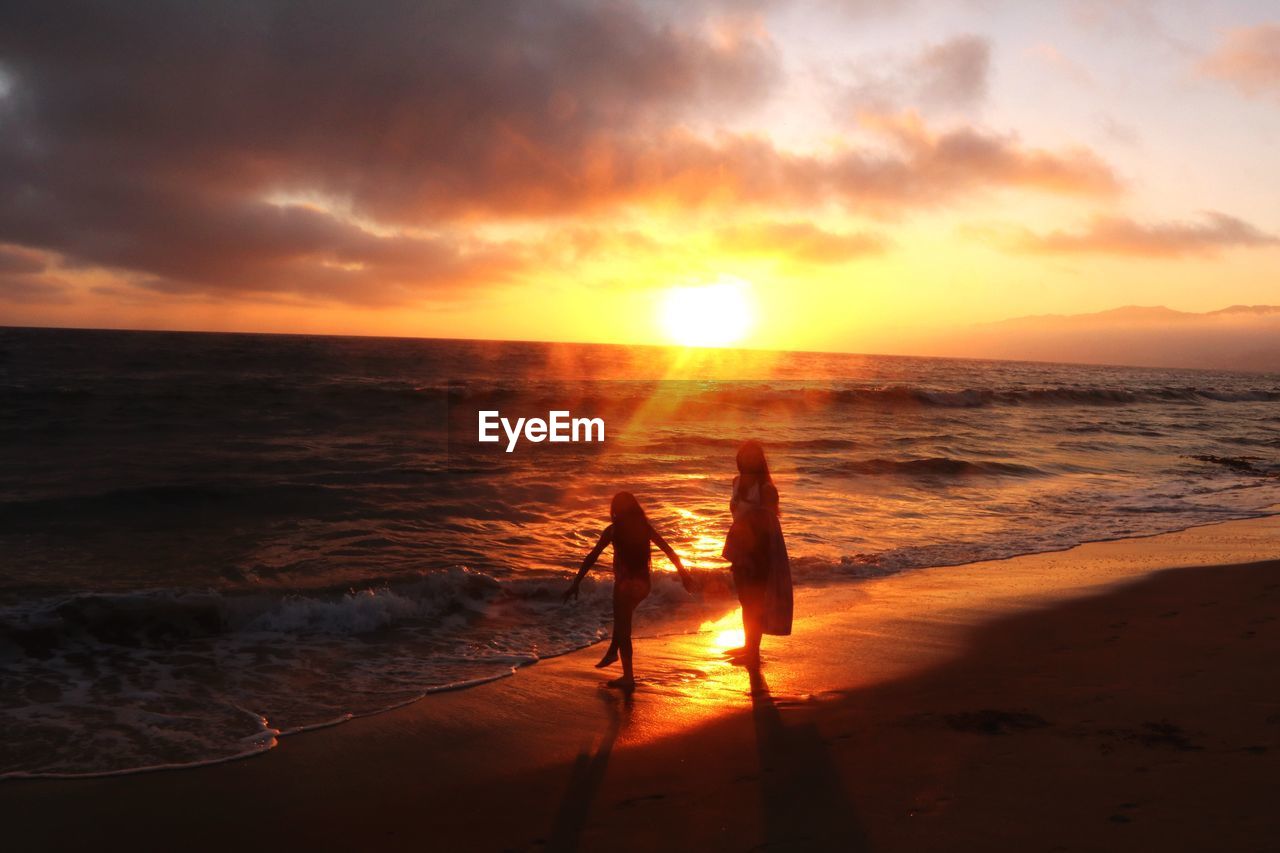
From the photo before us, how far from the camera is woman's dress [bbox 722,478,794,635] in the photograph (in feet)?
24.2

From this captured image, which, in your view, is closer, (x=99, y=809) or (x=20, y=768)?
(x=99, y=809)

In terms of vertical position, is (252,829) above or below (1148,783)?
below

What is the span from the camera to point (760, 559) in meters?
7.43

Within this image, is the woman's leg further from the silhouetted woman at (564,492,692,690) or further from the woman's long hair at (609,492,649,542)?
the woman's long hair at (609,492,649,542)

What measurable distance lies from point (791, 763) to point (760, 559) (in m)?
2.34

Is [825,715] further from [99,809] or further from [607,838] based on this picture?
[99,809]

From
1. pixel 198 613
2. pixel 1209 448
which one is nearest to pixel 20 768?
pixel 198 613

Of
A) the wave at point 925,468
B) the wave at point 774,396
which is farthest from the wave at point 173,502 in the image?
the wave at point 774,396

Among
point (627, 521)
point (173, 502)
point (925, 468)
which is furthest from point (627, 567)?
point (925, 468)

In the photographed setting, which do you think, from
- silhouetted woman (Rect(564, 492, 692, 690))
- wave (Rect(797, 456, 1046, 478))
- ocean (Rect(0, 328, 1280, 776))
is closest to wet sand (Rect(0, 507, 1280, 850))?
silhouetted woman (Rect(564, 492, 692, 690))

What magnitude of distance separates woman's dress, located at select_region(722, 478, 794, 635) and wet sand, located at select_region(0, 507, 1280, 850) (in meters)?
0.49

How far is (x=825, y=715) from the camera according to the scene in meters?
6.17

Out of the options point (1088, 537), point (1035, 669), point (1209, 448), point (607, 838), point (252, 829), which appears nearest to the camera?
point (607, 838)

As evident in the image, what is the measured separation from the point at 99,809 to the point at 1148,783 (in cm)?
575
